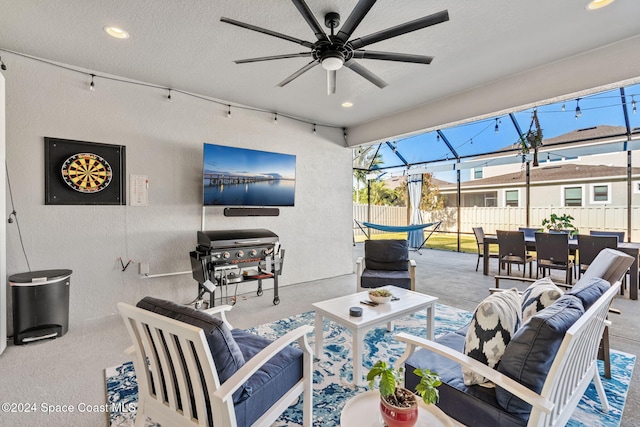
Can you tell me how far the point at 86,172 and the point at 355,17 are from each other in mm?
3025

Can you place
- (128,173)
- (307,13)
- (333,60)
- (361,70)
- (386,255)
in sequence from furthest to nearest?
(386,255) < (128,173) < (361,70) < (333,60) < (307,13)

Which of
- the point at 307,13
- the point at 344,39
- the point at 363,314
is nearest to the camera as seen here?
the point at 307,13

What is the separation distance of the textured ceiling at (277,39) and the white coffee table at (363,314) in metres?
2.27

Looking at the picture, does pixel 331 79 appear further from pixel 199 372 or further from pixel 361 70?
pixel 199 372

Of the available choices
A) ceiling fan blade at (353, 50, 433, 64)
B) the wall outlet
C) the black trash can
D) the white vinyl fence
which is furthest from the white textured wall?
the white vinyl fence

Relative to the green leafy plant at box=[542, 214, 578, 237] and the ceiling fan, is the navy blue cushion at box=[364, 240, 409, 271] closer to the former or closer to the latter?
the ceiling fan

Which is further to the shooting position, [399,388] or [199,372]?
[199,372]

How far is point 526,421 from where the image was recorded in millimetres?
1133

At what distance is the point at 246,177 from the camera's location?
3.90 meters

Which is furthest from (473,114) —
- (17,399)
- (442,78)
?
(17,399)

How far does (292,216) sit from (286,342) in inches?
129

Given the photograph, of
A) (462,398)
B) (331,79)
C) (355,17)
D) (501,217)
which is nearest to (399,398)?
(462,398)

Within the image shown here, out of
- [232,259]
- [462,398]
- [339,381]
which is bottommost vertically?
[339,381]

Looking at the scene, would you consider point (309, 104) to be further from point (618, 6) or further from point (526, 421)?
point (526, 421)
